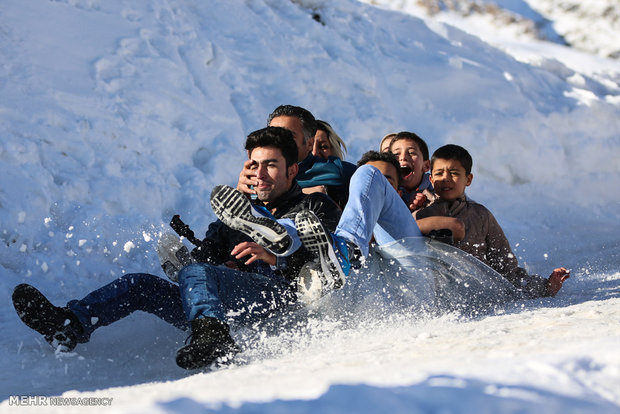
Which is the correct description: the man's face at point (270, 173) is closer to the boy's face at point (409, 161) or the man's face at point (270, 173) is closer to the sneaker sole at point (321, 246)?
the sneaker sole at point (321, 246)

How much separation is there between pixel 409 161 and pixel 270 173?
1.13 meters

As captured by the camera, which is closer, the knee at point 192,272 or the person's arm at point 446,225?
the knee at point 192,272

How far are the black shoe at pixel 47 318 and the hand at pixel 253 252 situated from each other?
71 centimetres

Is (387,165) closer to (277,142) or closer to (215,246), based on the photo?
(277,142)

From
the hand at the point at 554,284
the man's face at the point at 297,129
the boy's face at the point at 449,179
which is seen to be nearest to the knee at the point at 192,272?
the man's face at the point at 297,129

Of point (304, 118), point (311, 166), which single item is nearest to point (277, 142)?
point (311, 166)

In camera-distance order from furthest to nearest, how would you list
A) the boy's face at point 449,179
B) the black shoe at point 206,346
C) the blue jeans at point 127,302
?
the boy's face at point 449,179
the blue jeans at point 127,302
the black shoe at point 206,346

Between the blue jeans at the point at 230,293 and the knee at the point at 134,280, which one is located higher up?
the blue jeans at the point at 230,293

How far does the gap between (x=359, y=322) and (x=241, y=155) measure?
271 cm

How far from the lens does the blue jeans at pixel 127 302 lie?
2580 millimetres

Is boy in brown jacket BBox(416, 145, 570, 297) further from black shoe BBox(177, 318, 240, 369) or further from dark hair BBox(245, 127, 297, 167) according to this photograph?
black shoe BBox(177, 318, 240, 369)

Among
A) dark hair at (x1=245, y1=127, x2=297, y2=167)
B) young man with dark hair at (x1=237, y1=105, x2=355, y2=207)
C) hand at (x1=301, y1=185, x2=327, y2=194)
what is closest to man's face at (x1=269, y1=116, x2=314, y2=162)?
young man with dark hair at (x1=237, y1=105, x2=355, y2=207)

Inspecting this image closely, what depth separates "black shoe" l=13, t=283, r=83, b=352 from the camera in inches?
94.7

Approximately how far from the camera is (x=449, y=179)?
347 cm
